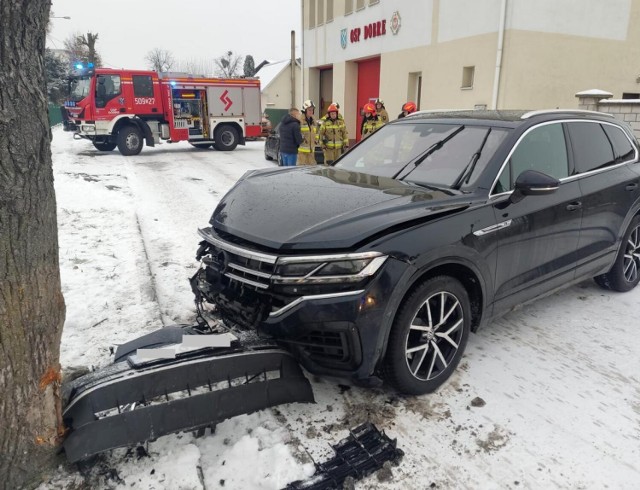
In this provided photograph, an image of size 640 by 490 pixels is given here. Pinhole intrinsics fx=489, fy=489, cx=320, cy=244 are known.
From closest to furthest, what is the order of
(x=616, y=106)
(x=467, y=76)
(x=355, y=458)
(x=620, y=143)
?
1. (x=355, y=458)
2. (x=620, y=143)
3. (x=616, y=106)
4. (x=467, y=76)

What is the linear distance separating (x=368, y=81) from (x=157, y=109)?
8.16 meters

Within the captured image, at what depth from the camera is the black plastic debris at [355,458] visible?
2404mm

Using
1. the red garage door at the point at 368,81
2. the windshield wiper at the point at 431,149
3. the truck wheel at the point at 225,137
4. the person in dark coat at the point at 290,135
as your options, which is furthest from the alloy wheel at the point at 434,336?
the red garage door at the point at 368,81

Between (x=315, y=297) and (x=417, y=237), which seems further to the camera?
(x=417, y=237)

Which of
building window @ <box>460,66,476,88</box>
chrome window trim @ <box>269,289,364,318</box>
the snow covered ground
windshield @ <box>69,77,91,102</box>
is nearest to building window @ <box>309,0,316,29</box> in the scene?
windshield @ <box>69,77,91,102</box>

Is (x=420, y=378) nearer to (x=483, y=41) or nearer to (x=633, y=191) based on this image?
(x=633, y=191)

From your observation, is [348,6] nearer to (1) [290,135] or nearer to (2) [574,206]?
(1) [290,135]

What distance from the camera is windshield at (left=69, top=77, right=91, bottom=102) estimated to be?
629 inches

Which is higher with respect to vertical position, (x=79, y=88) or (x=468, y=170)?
(x=79, y=88)

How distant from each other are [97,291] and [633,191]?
5124 mm

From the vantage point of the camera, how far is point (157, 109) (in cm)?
1691

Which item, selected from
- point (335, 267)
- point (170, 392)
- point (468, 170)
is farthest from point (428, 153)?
point (170, 392)

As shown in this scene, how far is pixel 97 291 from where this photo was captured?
4660 mm

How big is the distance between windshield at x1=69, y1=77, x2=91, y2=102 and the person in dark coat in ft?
30.5
